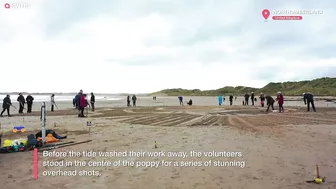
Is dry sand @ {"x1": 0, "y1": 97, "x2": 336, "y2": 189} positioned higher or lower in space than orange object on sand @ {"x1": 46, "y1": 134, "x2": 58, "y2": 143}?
lower

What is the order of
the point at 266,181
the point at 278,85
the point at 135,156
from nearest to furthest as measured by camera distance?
the point at 266,181 < the point at 135,156 < the point at 278,85

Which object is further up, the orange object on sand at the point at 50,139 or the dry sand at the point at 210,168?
the orange object on sand at the point at 50,139

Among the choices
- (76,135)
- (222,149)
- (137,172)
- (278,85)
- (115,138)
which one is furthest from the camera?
(278,85)

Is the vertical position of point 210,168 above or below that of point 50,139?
below

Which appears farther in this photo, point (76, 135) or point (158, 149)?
point (76, 135)

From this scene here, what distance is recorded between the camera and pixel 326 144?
395 inches

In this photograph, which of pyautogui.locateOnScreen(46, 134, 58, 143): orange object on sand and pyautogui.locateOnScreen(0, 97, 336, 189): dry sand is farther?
pyautogui.locateOnScreen(46, 134, 58, 143): orange object on sand

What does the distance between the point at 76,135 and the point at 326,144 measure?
415 inches

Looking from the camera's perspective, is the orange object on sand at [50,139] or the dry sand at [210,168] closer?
the dry sand at [210,168]

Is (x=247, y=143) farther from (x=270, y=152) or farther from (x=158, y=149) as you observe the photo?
(x=158, y=149)

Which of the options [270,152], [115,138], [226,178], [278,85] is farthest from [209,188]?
[278,85]

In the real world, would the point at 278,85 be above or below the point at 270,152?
above

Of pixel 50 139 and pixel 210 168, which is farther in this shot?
pixel 50 139

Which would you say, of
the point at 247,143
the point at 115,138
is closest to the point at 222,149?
the point at 247,143
